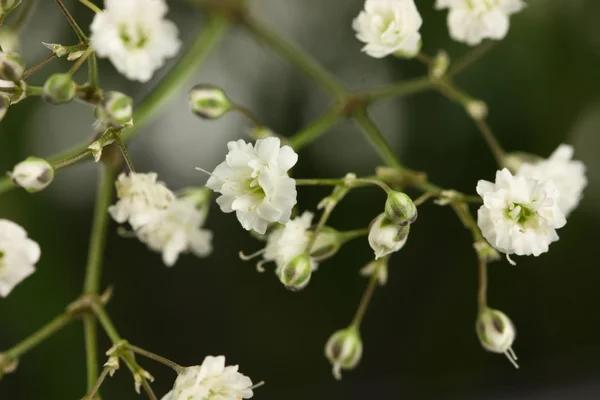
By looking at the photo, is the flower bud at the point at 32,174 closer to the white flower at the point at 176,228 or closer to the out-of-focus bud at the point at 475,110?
the white flower at the point at 176,228

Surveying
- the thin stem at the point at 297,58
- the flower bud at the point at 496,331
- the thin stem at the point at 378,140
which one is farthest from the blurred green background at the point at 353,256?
the flower bud at the point at 496,331

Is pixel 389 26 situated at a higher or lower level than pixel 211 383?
higher

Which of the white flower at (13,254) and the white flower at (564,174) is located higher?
the white flower at (564,174)

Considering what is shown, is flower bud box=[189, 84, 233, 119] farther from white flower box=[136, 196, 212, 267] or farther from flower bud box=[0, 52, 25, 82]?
flower bud box=[0, 52, 25, 82]

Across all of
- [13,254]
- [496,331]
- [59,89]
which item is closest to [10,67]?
[59,89]

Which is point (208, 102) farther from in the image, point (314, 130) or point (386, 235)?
point (386, 235)

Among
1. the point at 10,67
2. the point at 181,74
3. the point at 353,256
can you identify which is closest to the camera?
the point at 10,67

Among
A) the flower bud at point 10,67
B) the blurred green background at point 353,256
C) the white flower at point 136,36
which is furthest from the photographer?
the blurred green background at point 353,256
